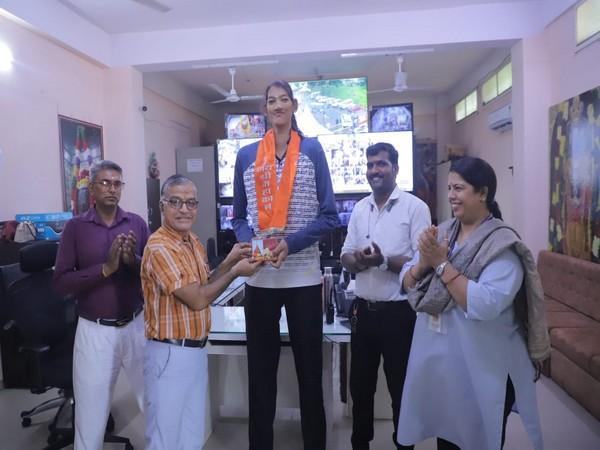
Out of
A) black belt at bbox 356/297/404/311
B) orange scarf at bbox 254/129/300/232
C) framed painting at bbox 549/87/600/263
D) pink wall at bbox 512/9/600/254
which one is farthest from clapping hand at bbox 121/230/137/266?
pink wall at bbox 512/9/600/254

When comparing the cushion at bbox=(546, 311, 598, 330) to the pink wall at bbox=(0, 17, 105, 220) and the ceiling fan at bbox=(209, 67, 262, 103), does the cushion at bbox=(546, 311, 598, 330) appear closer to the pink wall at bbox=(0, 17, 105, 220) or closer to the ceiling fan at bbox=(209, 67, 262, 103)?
the ceiling fan at bbox=(209, 67, 262, 103)

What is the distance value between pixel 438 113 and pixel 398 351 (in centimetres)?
704

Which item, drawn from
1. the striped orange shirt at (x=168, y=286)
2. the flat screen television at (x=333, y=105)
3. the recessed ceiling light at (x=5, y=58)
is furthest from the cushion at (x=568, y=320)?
the recessed ceiling light at (x=5, y=58)

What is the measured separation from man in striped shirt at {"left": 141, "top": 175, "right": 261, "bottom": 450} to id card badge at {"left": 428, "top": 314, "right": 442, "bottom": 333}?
0.66 m

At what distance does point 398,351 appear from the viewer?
184 centimetres

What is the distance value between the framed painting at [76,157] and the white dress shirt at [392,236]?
2837mm

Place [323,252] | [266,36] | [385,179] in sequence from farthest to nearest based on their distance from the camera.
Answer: [323,252]
[266,36]
[385,179]

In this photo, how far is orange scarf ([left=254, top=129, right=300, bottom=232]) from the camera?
1.64 meters

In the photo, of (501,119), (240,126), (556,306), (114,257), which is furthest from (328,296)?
(240,126)

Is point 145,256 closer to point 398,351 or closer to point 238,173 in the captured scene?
point 238,173

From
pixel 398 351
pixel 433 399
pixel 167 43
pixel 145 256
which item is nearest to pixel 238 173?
pixel 145 256

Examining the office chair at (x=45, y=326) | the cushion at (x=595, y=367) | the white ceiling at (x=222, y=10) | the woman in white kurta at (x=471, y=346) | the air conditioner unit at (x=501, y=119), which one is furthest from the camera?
the air conditioner unit at (x=501, y=119)

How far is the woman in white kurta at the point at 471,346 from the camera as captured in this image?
1313 millimetres

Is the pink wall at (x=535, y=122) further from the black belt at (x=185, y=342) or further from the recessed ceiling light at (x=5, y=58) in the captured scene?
the recessed ceiling light at (x=5, y=58)
